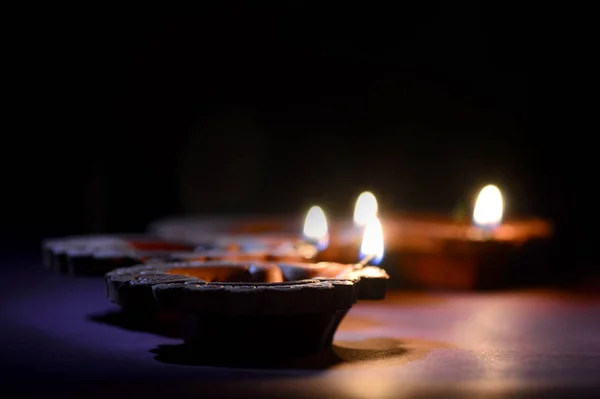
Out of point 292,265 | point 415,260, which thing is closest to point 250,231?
point 415,260

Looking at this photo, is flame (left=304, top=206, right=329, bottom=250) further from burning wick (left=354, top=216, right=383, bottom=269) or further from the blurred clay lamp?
burning wick (left=354, top=216, right=383, bottom=269)

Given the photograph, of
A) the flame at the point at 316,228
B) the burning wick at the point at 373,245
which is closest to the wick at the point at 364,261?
the burning wick at the point at 373,245

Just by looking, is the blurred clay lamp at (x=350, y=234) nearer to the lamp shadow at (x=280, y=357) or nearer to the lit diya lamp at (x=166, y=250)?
the lit diya lamp at (x=166, y=250)

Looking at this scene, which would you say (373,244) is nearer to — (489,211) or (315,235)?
(315,235)

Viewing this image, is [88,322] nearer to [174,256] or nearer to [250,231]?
[174,256]

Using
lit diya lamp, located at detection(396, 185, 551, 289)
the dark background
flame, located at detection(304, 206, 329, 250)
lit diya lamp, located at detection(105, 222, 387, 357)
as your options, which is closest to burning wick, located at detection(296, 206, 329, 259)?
flame, located at detection(304, 206, 329, 250)

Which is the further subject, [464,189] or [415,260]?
[464,189]

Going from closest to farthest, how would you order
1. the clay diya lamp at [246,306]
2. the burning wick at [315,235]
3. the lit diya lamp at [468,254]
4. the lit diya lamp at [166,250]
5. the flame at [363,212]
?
the clay diya lamp at [246,306]
the lit diya lamp at [166,250]
the burning wick at [315,235]
the lit diya lamp at [468,254]
the flame at [363,212]
